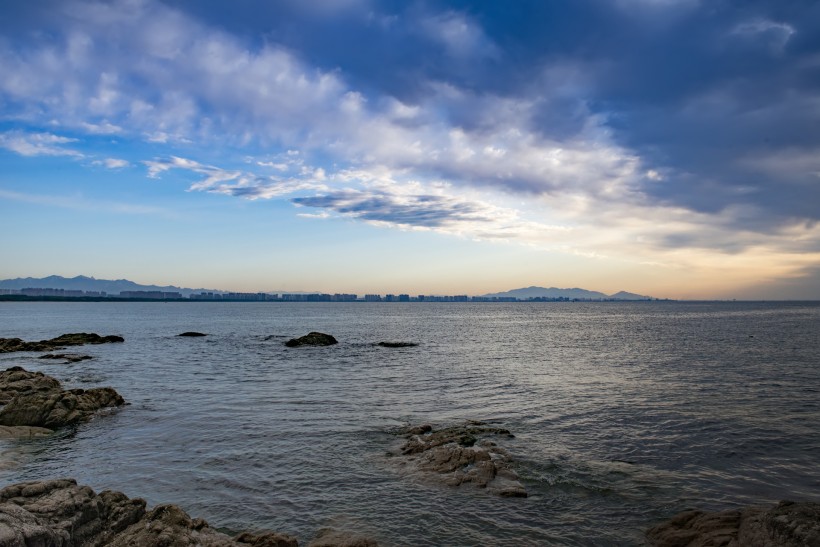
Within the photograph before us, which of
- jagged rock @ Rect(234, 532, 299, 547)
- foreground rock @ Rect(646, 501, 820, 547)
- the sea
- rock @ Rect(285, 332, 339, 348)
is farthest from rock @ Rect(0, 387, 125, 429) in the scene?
rock @ Rect(285, 332, 339, 348)

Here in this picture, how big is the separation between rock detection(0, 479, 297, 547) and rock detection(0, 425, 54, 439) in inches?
454

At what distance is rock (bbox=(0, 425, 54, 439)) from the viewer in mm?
18875

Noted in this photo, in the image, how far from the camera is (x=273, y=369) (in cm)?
3988

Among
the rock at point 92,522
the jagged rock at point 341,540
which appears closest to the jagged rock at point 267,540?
the rock at point 92,522

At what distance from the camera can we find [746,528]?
975 centimetres

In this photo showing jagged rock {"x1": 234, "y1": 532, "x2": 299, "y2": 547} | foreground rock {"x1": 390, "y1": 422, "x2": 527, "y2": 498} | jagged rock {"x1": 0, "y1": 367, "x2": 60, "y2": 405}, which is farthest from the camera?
jagged rock {"x1": 0, "y1": 367, "x2": 60, "y2": 405}

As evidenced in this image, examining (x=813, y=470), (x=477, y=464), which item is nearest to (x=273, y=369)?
(x=477, y=464)

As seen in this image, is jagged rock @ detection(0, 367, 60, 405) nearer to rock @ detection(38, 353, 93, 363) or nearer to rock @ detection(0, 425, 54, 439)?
rock @ detection(0, 425, 54, 439)

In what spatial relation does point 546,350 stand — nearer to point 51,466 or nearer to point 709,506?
point 709,506

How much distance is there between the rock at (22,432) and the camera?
1888 cm

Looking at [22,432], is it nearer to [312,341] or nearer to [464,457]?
[464,457]

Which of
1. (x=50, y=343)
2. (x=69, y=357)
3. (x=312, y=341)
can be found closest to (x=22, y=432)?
(x=69, y=357)

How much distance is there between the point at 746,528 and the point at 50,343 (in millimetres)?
69106

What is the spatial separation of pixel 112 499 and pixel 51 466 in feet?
23.3
